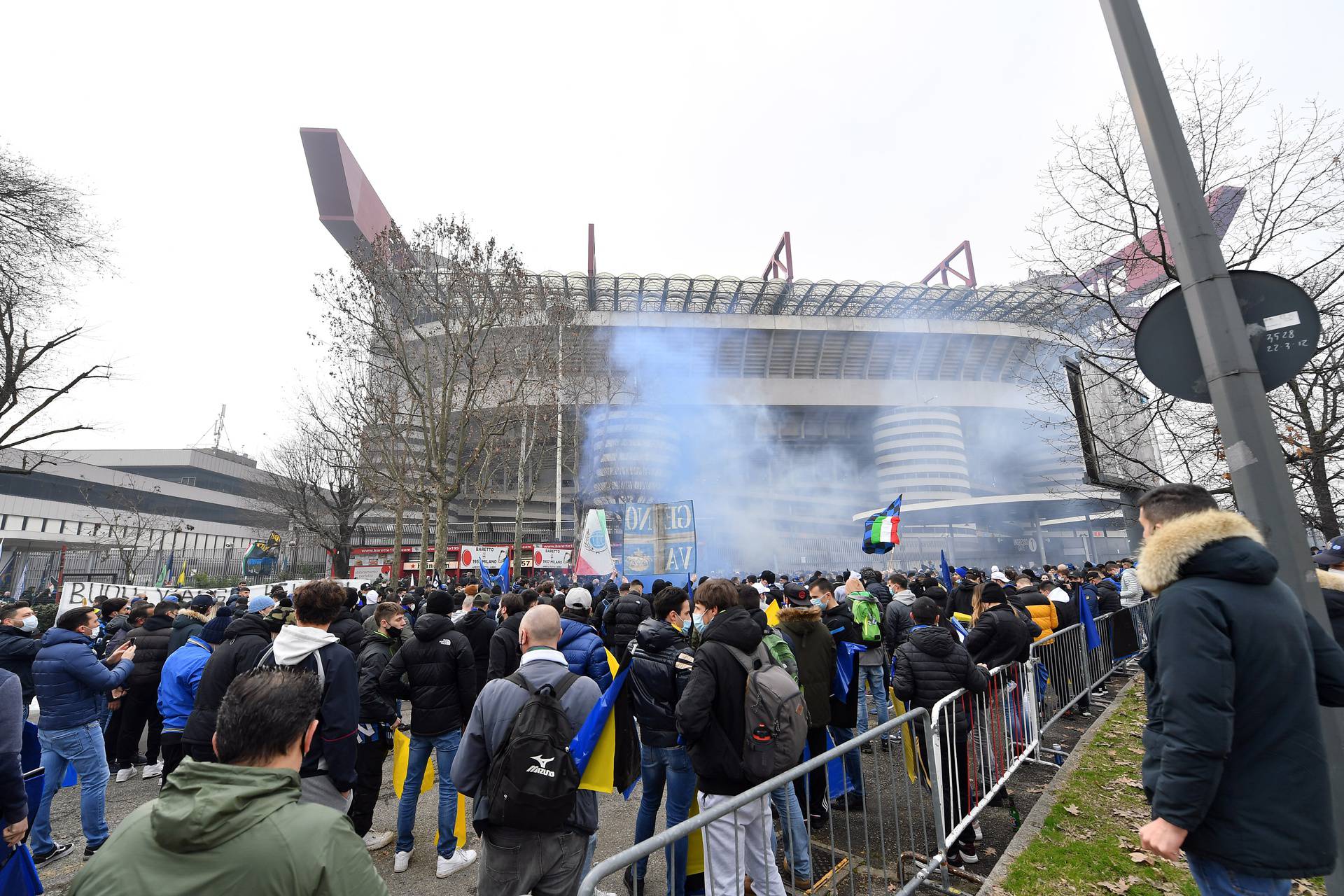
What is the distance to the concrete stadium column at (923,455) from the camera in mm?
52000

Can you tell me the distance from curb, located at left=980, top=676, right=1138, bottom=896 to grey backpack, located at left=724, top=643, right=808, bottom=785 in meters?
1.42

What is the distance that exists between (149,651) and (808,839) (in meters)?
6.64

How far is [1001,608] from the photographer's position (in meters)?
5.21

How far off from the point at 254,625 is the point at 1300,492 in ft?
44.4

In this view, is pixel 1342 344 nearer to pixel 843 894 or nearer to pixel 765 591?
pixel 765 591

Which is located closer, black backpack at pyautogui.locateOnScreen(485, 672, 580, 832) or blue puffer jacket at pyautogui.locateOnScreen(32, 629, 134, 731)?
black backpack at pyautogui.locateOnScreen(485, 672, 580, 832)

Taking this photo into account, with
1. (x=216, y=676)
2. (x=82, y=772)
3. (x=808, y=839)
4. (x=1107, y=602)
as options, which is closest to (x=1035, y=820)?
(x=808, y=839)

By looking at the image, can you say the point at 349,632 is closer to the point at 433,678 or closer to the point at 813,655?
the point at 433,678

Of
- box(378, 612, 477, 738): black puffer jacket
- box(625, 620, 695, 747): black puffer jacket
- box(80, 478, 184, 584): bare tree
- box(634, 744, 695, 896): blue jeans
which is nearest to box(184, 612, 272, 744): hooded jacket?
box(378, 612, 477, 738): black puffer jacket

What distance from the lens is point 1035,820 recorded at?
4141 millimetres

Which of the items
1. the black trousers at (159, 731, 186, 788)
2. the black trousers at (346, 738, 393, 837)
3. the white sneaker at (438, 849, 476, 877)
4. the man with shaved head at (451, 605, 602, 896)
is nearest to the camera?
the man with shaved head at (451, 605, 602, 896)

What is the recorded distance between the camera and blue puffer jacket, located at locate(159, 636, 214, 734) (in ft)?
15.2

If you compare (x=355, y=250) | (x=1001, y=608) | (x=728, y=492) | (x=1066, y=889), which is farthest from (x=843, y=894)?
(x=728, y=492)

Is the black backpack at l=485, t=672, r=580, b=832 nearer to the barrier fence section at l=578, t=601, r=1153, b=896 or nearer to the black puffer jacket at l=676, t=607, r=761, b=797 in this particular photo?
the barrier fence section at l=578, t=601, r=1153, b=896
